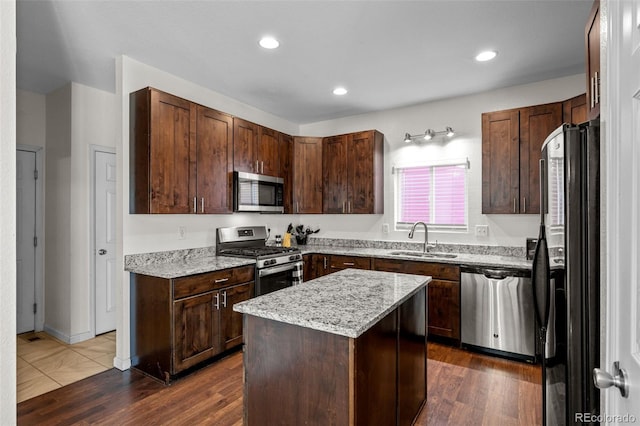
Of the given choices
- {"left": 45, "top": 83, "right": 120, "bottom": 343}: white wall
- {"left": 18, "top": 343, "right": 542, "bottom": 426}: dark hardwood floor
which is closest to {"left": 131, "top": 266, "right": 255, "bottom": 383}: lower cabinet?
{"left": 18, "top": 343, "right": 542, "bottom": 426}: dark hardwood floor

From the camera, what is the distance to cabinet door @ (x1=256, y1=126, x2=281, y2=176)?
4000mm

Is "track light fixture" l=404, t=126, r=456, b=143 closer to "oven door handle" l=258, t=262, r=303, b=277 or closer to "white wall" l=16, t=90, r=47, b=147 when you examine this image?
"oven door handle" l=258, t=262, r=303, b=277

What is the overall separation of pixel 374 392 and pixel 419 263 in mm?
2177

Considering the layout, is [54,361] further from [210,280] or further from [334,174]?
[334,174]

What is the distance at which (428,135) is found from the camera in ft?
→ 13.2

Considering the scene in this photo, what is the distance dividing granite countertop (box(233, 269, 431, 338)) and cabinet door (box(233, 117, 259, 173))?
2.03 meters

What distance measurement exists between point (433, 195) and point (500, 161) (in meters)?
0.91

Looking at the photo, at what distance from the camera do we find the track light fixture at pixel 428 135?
391 centimetres

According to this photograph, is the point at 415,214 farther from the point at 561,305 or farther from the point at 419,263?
the point at 561,305

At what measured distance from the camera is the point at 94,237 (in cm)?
365

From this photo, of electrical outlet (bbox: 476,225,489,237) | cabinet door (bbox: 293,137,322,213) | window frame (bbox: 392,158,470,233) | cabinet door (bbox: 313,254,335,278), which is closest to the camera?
electrical outlet (bbox: 476,225,489,237)

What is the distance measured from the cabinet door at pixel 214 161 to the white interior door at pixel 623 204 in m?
3.04

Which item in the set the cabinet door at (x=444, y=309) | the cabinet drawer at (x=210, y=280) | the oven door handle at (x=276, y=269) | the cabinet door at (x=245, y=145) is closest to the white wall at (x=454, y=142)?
the cabinet door at (x=444, y=309)

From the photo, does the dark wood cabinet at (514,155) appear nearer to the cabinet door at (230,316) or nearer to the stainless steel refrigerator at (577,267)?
the stainless steel refrigerator at (577,267)
